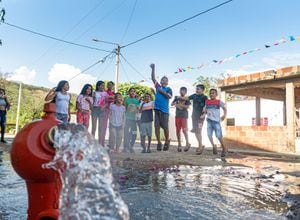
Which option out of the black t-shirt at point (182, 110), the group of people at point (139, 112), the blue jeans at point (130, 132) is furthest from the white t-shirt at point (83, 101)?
the black t-shirt at point (182, 110)

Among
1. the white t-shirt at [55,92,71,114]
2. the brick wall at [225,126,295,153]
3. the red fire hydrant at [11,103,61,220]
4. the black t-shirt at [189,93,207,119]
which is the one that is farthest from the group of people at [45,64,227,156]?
the red fire hydrant at [11,103,61,220]

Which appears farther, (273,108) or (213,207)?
(273,108)

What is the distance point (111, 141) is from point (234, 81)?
832 centimetres

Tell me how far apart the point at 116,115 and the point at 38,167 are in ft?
21.9

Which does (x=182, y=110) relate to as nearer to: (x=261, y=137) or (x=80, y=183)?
(x=261, y=137)

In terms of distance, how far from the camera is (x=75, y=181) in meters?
1.54

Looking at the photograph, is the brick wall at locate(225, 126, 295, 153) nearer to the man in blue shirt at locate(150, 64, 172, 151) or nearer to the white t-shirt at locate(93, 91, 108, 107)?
the man in blue shirt at locate(150, 64, 172, 151)

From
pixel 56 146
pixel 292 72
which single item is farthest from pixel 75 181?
pixel 292 72

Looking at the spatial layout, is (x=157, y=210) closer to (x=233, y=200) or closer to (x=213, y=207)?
(x=213, y=207)

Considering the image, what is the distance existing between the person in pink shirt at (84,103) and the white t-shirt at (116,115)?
0.55 meters

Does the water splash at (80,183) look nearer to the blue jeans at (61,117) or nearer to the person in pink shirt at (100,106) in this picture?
the blue jeans at (61,117)

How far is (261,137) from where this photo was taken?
45.7 ft

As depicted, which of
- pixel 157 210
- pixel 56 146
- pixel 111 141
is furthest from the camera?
pixel 111 141

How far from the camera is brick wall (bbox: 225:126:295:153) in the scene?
1295 cm
